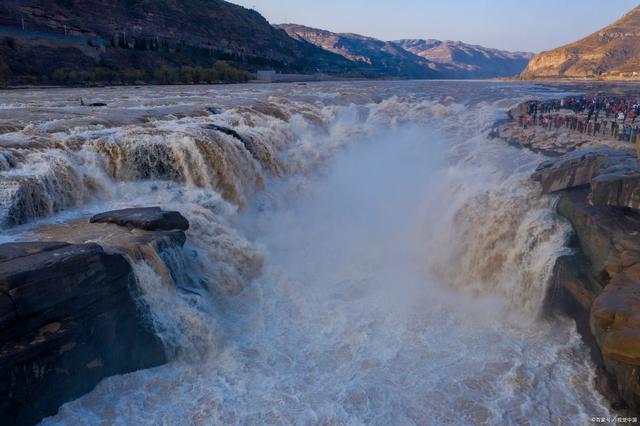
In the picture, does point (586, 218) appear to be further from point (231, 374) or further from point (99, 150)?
point (99, 150)

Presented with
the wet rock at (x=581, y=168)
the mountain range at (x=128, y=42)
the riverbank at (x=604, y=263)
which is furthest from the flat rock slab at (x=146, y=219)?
the mountain range at (x=128, y=42)

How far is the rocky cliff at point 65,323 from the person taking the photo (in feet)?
19.2

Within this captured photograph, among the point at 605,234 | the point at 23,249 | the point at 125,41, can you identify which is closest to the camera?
the point at 23,249

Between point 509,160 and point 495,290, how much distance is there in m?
7.24

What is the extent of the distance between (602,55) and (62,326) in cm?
12486

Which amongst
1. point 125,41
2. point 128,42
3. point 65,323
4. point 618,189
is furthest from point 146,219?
point 128,42

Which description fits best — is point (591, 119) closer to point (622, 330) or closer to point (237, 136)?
point (237, 136)

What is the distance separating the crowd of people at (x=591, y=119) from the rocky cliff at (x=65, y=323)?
1418 centimetres

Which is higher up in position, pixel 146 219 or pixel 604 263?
pixel 146 219

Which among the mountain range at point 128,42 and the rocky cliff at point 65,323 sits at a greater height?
the mountain range at point 128,42

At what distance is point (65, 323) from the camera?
6.43m

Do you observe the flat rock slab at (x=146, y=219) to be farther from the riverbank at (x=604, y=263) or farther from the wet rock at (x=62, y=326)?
the riverbank at (x=604, y=263)

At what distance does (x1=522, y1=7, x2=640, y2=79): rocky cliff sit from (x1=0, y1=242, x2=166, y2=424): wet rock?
92539mm

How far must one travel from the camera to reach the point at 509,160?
15.9 metres
